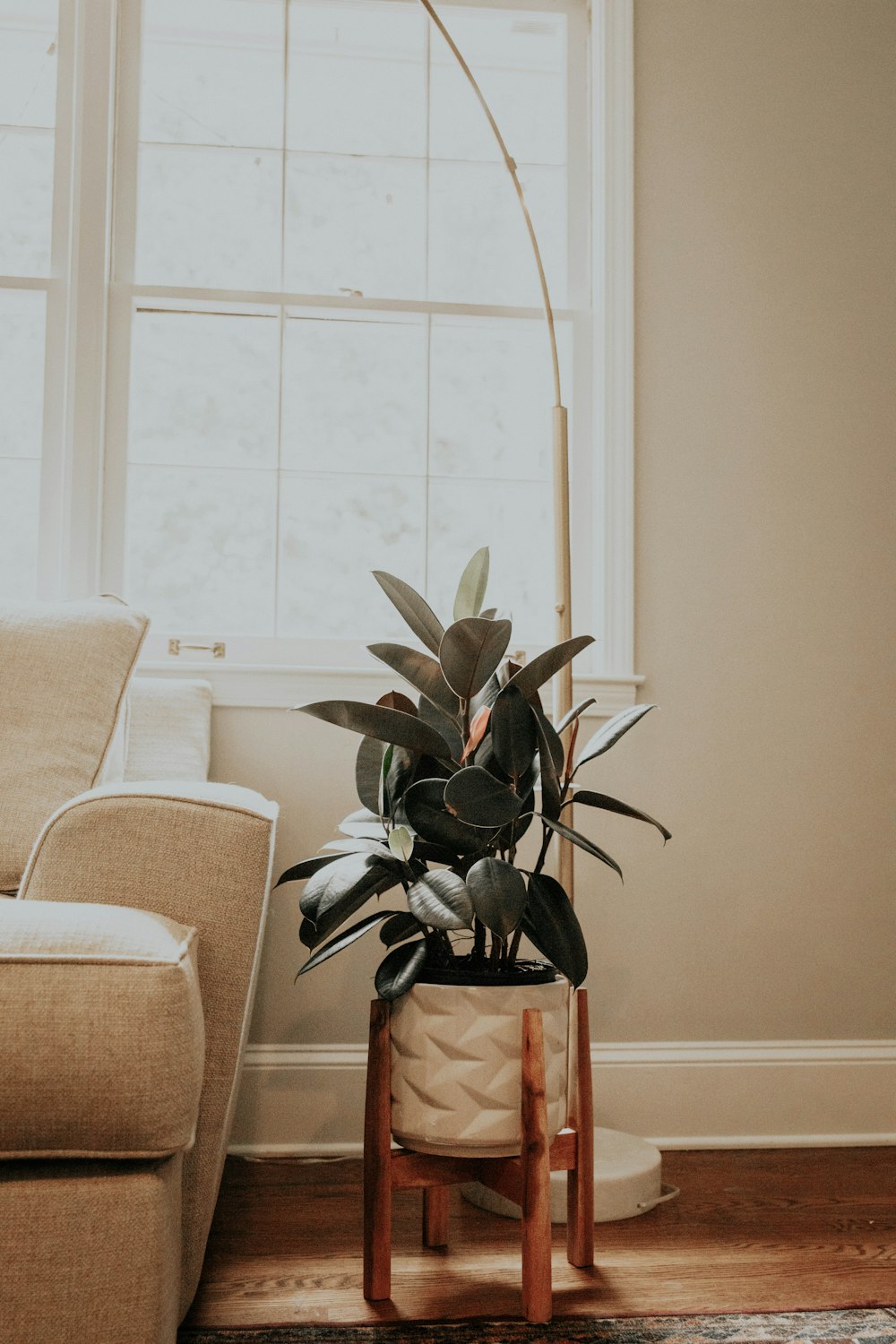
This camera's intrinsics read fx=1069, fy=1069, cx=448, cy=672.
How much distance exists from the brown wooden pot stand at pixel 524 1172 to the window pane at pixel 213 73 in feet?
6.37

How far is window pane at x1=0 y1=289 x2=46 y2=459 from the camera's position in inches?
91.4

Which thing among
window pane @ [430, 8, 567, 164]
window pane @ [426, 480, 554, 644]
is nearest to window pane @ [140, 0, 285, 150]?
window pane @ [430, 8, 567, 164]

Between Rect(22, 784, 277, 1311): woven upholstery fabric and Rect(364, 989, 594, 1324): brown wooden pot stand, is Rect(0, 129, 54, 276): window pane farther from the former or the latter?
Rect(364, 989, 594, 1324): brown wooden pot stand

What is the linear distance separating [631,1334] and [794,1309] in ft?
0.76

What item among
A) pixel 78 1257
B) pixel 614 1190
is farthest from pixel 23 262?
pixel 614 1190

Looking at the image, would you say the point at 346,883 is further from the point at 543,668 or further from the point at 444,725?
the point at 543,668

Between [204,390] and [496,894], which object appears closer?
[496,894]

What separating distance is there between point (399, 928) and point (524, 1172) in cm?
36

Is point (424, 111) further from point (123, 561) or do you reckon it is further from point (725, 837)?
point (725, 837)

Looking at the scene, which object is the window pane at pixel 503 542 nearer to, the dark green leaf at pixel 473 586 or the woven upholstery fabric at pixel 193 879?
the dark green leaf at pixel 473 586

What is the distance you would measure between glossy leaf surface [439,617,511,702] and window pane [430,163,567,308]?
1.28 meters

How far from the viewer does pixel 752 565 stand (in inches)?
91.4

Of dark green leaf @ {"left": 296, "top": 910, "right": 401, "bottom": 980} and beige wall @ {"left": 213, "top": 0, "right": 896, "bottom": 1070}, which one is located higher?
beige wall @ {"left": 213, "top": 0, "right": 896, "bottom": 1070}

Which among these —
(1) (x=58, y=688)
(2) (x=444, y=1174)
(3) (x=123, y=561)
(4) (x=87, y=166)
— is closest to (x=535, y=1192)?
(2) (x=444, y=1174)
